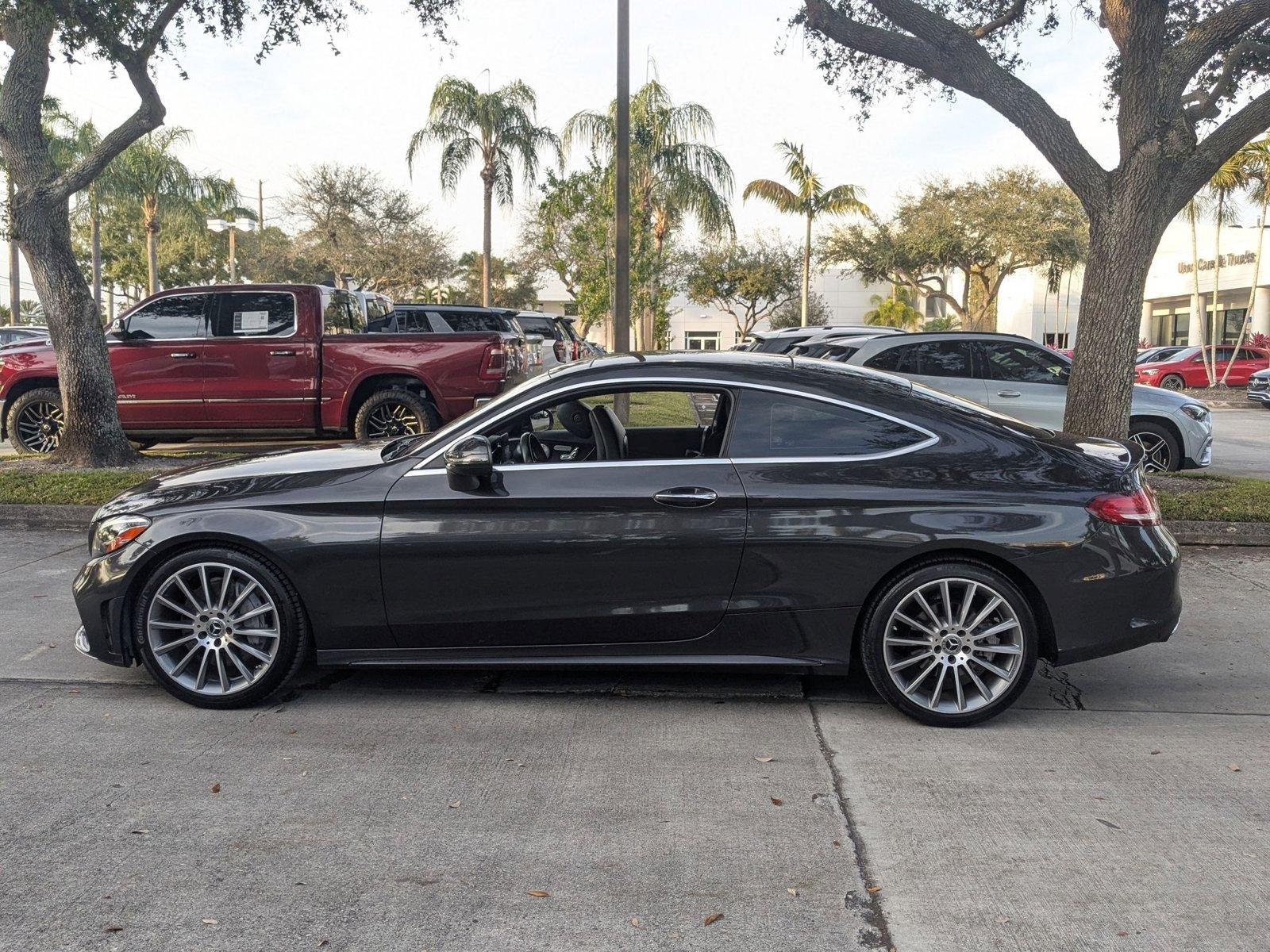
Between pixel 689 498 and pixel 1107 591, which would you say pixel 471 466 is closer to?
pixel 689 498

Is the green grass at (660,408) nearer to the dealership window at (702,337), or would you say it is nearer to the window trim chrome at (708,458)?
the window trim chrome at (708,458)

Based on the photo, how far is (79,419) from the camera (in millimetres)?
11562

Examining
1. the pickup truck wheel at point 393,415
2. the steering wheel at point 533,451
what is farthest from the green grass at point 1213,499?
the pickup truck wheel at point 393,415

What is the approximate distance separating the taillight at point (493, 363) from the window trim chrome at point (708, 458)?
6.98 m

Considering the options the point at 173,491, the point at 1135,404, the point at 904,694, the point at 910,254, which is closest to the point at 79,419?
the point at 173,491

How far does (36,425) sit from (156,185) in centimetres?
3144

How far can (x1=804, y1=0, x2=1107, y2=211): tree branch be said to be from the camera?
9875 mm

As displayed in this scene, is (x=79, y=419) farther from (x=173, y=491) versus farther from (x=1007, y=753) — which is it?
(x=1007, y=753)

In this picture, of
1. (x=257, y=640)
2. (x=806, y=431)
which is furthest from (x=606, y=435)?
(x=257, y=640)

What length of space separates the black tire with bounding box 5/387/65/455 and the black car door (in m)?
9.88

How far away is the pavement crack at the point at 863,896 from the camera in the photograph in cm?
306

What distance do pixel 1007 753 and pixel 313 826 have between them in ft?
8.68

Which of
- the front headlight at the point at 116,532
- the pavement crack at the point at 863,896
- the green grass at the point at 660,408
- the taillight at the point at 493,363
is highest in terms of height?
the taillight at the point at 493,363

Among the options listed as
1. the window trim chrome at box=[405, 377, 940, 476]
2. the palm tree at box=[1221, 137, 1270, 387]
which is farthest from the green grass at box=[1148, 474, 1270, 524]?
the palm tree at box=[1221, 137, 1270, 387]
